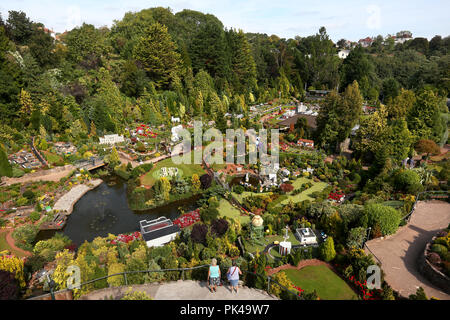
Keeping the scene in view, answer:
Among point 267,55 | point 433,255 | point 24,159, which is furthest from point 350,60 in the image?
point 24,159

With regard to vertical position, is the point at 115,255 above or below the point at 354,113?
below

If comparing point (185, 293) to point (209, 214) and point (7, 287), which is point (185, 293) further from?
point (209, 214)

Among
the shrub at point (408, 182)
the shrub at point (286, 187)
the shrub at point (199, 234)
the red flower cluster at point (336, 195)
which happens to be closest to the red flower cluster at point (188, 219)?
the shrub at point (199, 234)

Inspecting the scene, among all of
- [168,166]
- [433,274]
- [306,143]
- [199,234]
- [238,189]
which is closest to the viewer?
[433,274]

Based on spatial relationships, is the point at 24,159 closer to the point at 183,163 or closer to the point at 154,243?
the point at 183,163

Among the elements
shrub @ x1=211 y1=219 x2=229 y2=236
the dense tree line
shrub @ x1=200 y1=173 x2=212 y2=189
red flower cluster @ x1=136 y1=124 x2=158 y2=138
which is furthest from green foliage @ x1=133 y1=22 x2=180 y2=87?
shrub @ x1=211 y1=219 x2=229 y2=236

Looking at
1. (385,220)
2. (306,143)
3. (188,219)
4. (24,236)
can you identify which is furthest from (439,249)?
(24,236)

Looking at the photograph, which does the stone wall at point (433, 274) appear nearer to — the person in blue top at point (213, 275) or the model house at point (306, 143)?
the person in blue top at point (213, 275)
